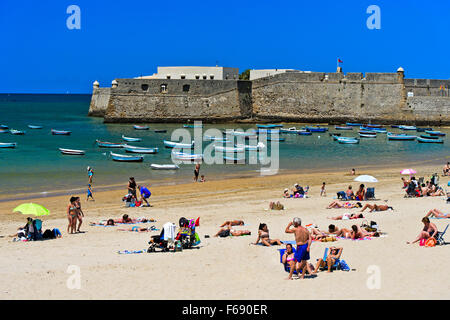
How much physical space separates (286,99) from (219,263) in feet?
157

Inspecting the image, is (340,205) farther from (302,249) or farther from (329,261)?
(302,249)

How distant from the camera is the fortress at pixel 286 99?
5472cm

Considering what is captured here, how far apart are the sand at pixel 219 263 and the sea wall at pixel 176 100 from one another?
40805 millimetres

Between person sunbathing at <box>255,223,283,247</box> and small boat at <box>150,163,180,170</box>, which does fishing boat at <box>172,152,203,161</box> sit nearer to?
small boat at <box>150,163,180,170</box>

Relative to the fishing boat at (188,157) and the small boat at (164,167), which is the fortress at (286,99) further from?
the small boat at (164,167)

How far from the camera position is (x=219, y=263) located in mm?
10219

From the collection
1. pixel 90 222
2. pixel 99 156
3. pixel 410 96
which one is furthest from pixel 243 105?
pixel 90 222

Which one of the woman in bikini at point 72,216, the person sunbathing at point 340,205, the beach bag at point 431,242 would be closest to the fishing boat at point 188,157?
the person sunbathing at point 340,205

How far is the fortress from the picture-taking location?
5472 centimetres

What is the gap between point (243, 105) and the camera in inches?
2275

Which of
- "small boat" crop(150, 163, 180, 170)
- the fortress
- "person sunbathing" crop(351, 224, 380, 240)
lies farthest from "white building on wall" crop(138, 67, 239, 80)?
"person sunbathing" crop(351, 224, 380, 240)

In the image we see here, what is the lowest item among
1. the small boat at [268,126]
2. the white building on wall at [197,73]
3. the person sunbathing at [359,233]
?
the person sunbathing at [359,233]

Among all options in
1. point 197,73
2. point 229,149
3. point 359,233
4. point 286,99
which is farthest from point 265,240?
point 197,73

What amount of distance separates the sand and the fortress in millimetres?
40235
